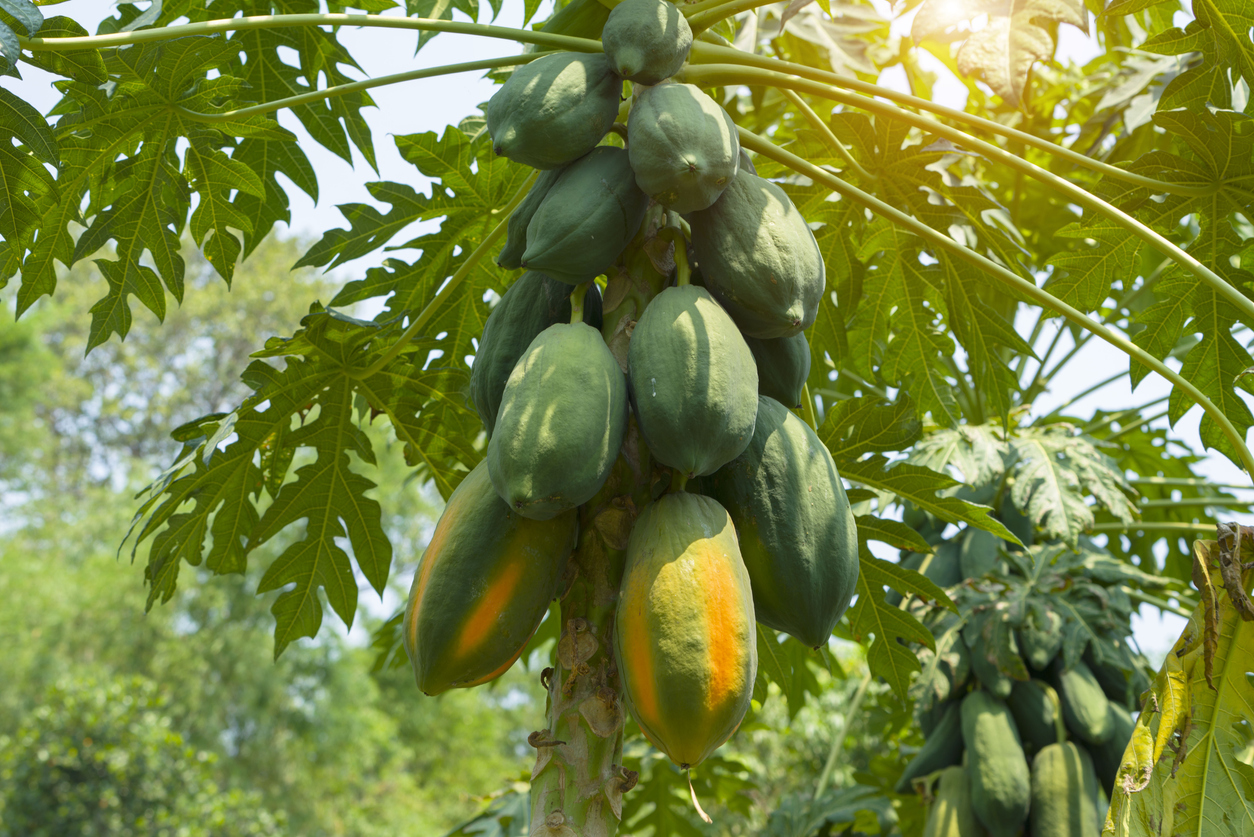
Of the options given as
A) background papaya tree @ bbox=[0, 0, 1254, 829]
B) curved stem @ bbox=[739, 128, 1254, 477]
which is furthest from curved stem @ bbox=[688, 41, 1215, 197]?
curved stem @ bbox=[739, 128, 1254, 477]

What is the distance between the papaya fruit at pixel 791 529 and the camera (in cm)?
121

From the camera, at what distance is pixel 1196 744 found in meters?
1.44

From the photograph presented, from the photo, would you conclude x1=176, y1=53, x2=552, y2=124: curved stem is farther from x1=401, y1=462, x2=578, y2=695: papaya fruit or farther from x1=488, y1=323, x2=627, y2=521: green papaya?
x1=401, y1=462, x2=578, y2=695: papaya fruit

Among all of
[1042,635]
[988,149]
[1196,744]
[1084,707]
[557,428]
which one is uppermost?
[988,149]

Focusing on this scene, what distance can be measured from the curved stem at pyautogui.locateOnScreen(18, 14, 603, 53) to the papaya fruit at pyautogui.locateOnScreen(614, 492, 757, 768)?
2.86 ft

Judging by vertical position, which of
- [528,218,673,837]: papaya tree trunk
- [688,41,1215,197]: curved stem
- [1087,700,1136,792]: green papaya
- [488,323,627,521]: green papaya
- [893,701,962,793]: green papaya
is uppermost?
[688,41,1215,197]: curved stem

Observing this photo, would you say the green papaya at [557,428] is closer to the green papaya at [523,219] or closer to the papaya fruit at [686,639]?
the papaya fruit at [686,639]

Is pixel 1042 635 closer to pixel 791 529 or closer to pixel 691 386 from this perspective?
pixel 791 529

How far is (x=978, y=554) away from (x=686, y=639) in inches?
80.9

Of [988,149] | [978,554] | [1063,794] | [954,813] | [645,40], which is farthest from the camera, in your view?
[978,554]

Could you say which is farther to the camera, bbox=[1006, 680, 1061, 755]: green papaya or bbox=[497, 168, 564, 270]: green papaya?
bbox=[1006, 680, 1061, 755]: green papaya

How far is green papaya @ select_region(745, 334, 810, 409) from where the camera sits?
56.3 inches

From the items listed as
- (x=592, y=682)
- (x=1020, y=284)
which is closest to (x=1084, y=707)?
(x=1020, y=284)

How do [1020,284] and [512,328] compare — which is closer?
[512,328]
